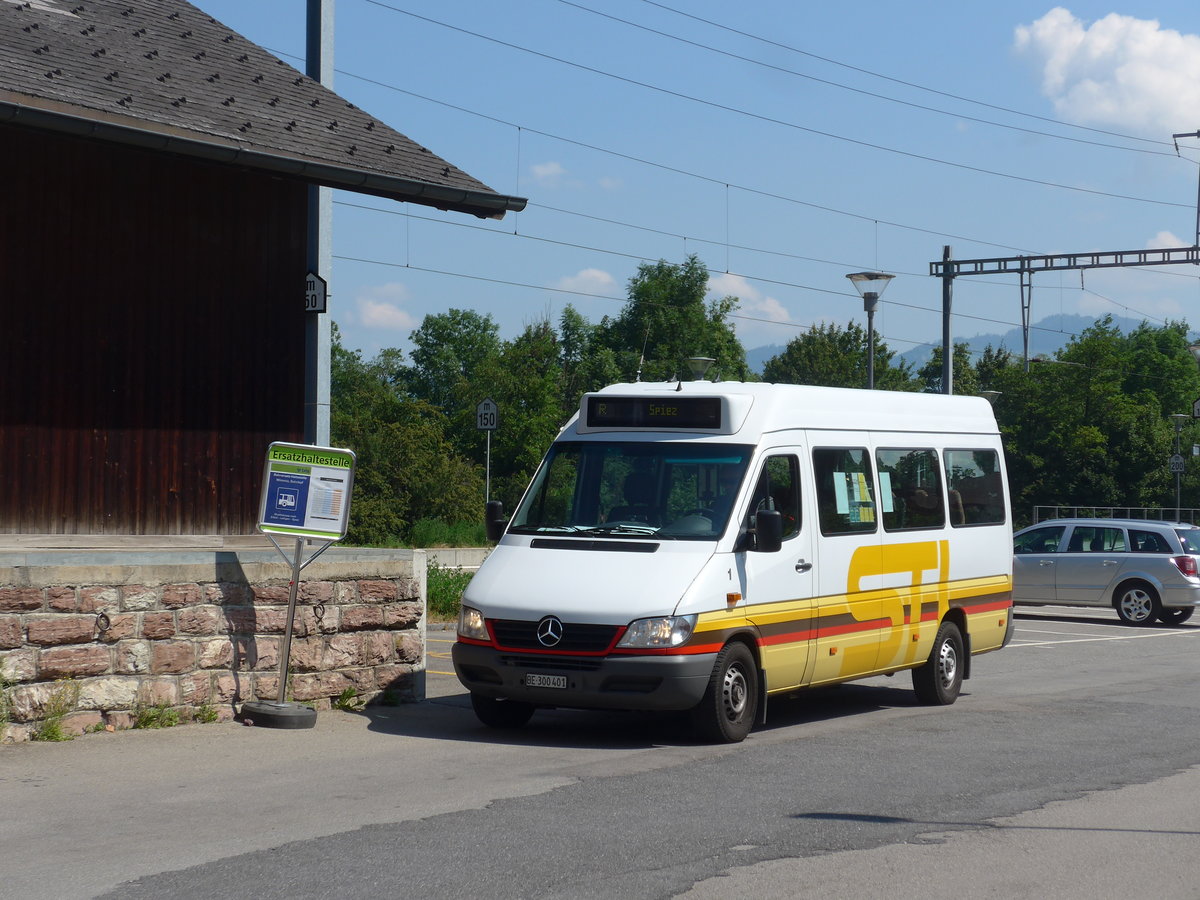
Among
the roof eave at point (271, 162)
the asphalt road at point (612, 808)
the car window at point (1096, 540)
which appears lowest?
the asphalt road at point (612, 808)

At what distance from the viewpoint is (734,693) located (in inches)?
417

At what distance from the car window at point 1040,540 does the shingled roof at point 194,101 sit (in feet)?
48.5

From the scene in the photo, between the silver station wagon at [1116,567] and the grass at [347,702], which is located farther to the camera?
the silver station wagon at [1116,567]

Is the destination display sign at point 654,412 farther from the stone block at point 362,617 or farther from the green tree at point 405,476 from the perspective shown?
the green tree at point 405,476

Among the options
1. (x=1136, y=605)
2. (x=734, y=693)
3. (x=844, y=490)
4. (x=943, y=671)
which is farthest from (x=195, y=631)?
(x=1136, y=605)

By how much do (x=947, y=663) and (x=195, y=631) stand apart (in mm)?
6673

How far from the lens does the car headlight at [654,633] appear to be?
10.0 metres

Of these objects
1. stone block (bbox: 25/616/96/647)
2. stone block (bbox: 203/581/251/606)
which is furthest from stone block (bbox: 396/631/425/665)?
stone block (bbox: 25/616/96/647)

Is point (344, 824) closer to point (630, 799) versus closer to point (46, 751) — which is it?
point (630, 799)

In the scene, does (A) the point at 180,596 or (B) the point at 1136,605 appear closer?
(A) the point at 180,596

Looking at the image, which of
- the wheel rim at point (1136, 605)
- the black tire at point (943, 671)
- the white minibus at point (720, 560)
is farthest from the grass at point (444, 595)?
the wheel rim at point (1136, 605)

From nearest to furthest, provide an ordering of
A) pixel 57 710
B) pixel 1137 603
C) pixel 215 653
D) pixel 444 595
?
pixel 57 710 < pixel 215 653 < pixel 444 595 < pixel 1137 603

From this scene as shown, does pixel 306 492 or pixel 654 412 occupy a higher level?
pixel 654 412

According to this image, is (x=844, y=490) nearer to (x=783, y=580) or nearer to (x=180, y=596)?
(x=783, y=580)
